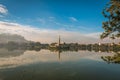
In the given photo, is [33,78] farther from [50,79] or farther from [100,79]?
[100,79]

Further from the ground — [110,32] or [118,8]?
[118,8]

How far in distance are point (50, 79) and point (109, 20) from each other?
16.6m

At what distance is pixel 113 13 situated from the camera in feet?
45.0

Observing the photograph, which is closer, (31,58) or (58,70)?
(58,70)

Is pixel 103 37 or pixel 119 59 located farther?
pixel 103 37

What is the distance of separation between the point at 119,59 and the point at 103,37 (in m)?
2.69

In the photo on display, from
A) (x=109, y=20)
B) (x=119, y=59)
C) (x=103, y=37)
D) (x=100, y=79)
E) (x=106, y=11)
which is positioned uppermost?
(x=106, y=11)

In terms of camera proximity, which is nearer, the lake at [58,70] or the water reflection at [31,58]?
the lake at [58,70]

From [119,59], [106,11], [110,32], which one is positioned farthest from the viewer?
[106,11]

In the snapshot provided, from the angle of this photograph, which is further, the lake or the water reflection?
the water reflection

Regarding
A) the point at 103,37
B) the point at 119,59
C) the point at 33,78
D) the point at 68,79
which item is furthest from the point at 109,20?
the point at 33,78

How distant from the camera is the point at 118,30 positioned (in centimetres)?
1323

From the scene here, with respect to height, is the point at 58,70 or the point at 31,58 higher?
the point at 31,58

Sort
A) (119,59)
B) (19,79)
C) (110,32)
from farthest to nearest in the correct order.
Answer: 1. (19,79)
2. (110,32)
3. (119,59)
